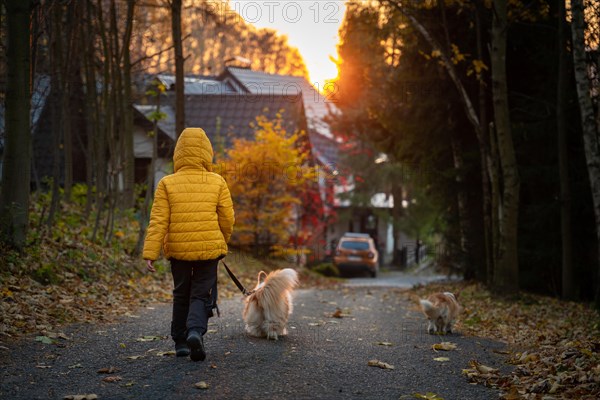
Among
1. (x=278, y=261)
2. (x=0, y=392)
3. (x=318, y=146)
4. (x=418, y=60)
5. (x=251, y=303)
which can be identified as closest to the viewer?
(x=0, y=392)

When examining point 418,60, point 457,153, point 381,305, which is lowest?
point 381,305

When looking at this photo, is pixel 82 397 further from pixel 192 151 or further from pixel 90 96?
pixel 90 96

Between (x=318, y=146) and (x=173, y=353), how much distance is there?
44242mm

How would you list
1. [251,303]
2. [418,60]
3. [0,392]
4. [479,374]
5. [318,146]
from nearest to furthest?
[0,392] → [479,374] → [251,303] → [418,60] → [318,146]

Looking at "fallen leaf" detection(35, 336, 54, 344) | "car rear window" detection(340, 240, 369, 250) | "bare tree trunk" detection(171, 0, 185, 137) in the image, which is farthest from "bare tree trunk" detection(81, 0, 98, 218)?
"car rear window" detection(340, 240, 369, 250)

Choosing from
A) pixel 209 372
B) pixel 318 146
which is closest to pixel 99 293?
pixel 209 372

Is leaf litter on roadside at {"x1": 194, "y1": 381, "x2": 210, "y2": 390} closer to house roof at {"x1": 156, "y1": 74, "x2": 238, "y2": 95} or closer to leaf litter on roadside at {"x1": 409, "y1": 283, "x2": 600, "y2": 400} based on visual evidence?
leaf litter on roadside at {"x1": 409, "y1": 283, "x2": 600, "y2": 400}

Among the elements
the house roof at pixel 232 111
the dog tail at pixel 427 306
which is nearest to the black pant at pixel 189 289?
the dog tail at pixel 427 306

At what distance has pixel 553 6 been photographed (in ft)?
58.5

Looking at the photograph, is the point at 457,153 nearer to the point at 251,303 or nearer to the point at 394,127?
the point at 394,127

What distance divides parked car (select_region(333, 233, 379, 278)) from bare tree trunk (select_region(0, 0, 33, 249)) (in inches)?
1102

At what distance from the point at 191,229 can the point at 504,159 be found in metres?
9.77

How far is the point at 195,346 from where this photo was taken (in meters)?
6.73

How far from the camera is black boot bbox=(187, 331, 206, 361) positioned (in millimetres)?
6727
